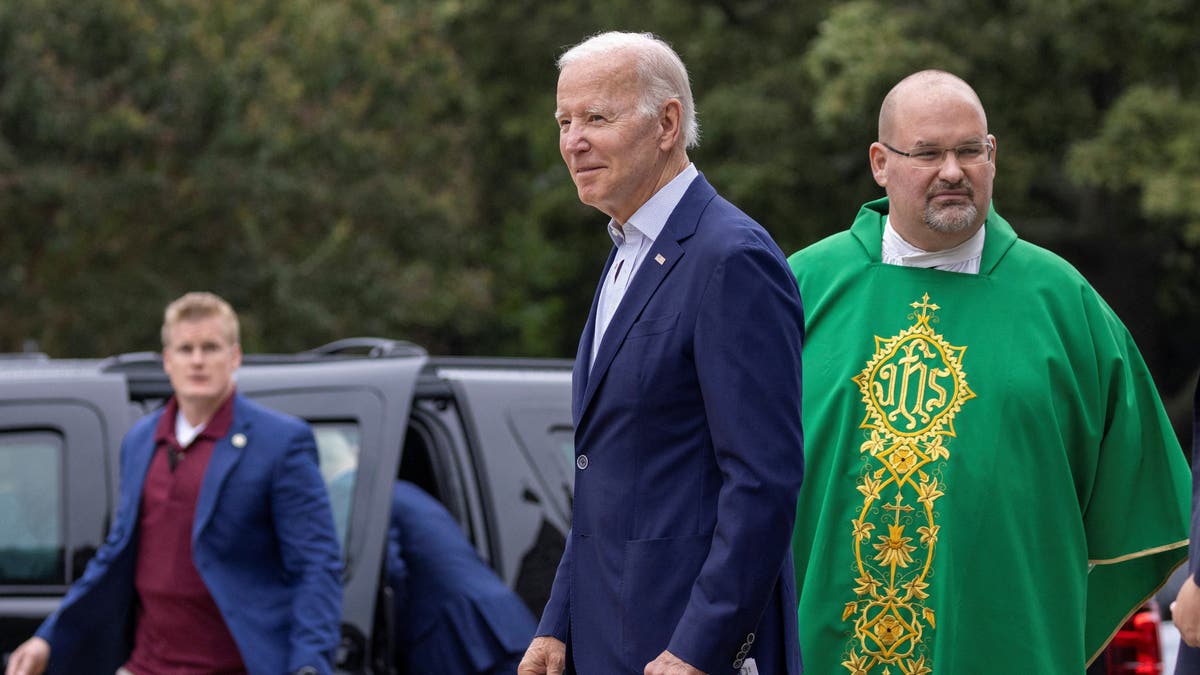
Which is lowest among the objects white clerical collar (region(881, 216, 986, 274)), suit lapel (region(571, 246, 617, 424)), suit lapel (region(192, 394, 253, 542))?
suit lapel (region(192, 394, 253, 542))

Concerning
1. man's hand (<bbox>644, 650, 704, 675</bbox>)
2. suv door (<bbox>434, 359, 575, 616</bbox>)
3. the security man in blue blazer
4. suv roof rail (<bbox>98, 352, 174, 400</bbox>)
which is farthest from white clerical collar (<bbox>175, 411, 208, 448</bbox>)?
man's hand (<bbox>644, 650, 704, 675</bbox>)

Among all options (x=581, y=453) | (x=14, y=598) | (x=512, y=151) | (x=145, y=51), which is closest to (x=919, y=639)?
(x=581, y=453)

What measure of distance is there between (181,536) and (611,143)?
2.02 metres

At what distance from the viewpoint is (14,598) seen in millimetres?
4781

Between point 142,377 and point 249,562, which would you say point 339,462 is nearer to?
point 249,562

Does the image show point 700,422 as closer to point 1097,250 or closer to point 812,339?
point 812,339

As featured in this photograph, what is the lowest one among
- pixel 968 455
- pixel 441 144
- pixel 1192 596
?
pixel 1192 596

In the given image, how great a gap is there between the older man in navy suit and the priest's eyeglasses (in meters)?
0.87

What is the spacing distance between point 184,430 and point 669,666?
2215mm

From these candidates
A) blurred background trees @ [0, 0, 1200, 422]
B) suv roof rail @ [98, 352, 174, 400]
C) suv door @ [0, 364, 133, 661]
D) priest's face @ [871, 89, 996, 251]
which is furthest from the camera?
blurred background trees @ [0, 0, 1200, 422]

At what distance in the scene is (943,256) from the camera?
395 cm

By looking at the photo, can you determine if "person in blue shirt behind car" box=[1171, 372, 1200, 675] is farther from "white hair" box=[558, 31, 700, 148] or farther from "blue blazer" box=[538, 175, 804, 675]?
"white hair" box=[558, 31, 700, 148]

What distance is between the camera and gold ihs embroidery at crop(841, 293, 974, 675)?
3.73 metres

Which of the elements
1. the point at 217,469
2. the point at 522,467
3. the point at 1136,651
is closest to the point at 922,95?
the point at 522,467
